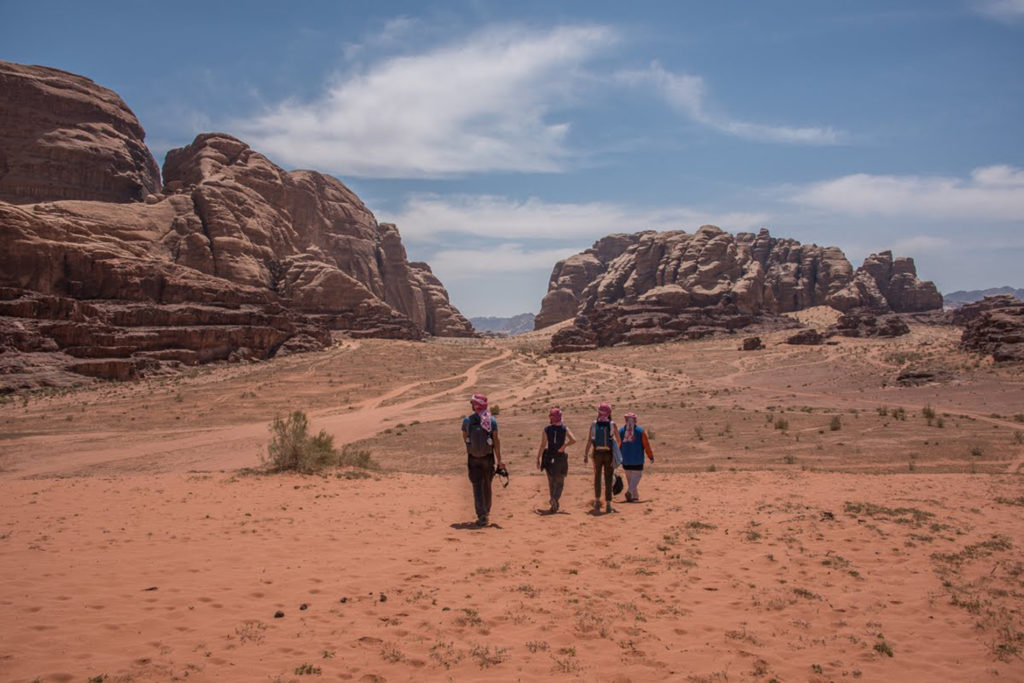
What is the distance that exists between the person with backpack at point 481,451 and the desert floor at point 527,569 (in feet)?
1.78

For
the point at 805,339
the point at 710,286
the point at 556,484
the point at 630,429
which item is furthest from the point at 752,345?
the point at 556,484

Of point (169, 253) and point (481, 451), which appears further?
point (169, 253)

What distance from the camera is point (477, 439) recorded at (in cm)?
991

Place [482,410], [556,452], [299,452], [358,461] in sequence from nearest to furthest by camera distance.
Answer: [482,410] → [556,452] → [299,452] → [358,461]

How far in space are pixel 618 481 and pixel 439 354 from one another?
60.9 metres

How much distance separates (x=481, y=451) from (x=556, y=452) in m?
1.84

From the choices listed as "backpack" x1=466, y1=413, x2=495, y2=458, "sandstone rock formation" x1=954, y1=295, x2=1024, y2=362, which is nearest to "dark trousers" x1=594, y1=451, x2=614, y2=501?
"backpack" x1=466, y1=413, x2=495, y2=458

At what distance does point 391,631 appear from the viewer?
19.2ft

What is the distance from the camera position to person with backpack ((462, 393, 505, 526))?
9.91 metres

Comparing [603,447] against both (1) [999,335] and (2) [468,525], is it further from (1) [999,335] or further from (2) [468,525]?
(1) [999,335]

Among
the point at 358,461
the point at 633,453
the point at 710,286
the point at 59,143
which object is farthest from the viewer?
the point at 710,286

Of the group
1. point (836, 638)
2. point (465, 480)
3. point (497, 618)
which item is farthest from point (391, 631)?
point (465, 480)

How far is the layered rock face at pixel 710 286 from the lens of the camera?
93.8 metres

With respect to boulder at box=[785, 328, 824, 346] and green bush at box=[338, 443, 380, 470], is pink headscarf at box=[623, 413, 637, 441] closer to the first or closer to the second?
green bush at box=[338, 443, 380, 470]
